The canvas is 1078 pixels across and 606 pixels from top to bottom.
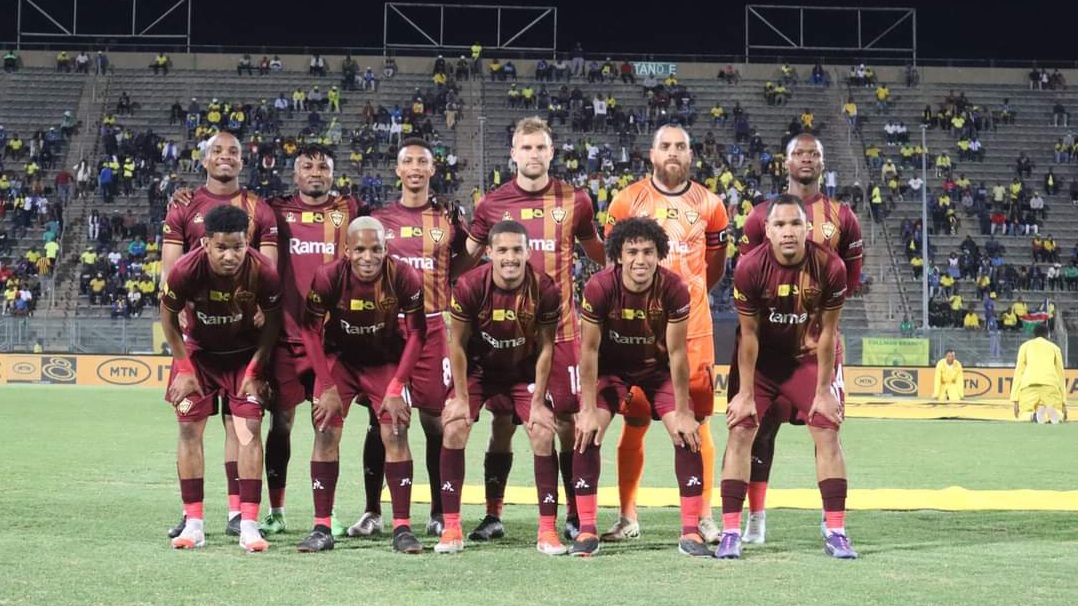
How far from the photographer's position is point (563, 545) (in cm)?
788

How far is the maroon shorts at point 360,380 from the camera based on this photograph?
820cm

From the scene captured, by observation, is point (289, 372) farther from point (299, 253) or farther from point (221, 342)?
point (299, 253)

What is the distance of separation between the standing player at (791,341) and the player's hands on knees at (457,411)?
5.22 ft

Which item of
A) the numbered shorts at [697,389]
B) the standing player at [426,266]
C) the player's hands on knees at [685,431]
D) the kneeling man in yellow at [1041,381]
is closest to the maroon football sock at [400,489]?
the standing player at [426,266]

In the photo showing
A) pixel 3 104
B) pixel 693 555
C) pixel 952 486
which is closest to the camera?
pixel 693 555

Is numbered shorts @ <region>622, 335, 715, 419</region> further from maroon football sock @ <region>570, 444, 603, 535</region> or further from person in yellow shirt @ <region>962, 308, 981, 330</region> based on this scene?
person in yellow shirt @ <region>962, 308, 981, 330</region>

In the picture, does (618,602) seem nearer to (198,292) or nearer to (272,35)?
(198,292)

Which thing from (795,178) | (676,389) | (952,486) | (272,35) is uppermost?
(272,35)

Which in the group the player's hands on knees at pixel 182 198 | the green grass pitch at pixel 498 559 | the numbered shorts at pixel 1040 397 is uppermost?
the player's hands on knees at pixel 182 198

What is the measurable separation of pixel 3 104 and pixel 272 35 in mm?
11075

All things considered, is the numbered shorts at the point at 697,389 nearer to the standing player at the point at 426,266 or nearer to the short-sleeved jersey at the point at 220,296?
the standing player at the point at 426,266

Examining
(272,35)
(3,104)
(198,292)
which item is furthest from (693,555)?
(272,35)

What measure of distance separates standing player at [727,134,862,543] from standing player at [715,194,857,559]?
1.09 ft

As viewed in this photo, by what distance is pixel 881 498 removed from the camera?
34.5 ft
